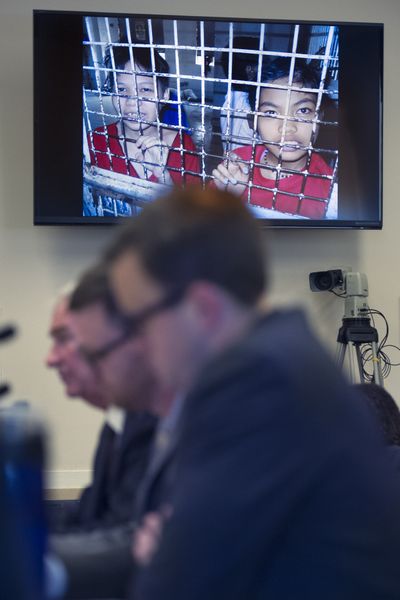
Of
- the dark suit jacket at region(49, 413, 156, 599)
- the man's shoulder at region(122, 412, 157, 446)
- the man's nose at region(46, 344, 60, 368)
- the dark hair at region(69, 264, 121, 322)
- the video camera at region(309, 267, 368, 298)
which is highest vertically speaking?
the video camera at region(309, 267, 368, 298)

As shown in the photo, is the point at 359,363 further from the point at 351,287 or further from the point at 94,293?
the point at 94,293

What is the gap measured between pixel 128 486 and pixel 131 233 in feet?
2.46

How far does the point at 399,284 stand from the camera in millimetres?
4812

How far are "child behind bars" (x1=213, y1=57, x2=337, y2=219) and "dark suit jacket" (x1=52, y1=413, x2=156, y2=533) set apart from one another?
2972 mm

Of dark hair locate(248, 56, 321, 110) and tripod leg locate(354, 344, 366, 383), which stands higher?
dark hair locate(248, 56, 321, 110)

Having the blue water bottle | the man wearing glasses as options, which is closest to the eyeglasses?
the man wearing glasses

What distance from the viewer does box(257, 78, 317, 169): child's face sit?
4484 mm

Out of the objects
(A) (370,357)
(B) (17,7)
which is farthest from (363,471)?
(B) (17,7)

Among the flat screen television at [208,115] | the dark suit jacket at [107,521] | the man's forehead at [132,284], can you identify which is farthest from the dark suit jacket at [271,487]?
the flat screen television at [208,115]

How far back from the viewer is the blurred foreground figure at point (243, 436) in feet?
3.05

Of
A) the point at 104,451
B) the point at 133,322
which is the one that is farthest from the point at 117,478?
the point at 133,322

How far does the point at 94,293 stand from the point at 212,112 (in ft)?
11.3

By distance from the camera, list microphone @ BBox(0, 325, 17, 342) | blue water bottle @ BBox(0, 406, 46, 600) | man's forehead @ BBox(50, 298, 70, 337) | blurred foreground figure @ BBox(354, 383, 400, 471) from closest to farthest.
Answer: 1. blue water bottle @ BBox(0, 406, 46, 600)
2. microphone @ BBox(0, 325, 17, 342)
3. man's forehead @ BBox(50, 298, 70, 337)
4. blurred foreground figure @ BBox(354, 383, 400, 471)

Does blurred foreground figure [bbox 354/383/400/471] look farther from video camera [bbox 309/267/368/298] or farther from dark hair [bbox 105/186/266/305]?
video camera [bbox 309/267/368/298]
